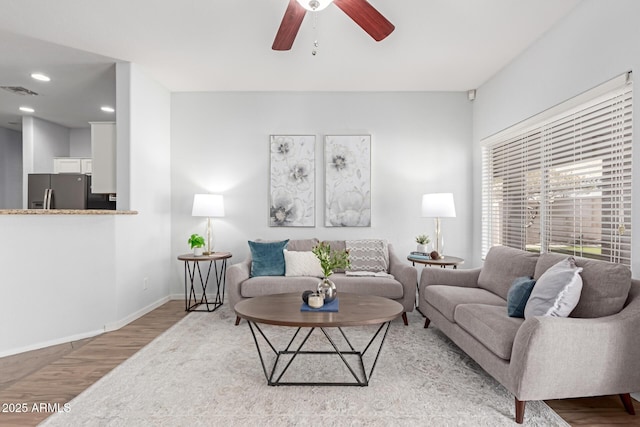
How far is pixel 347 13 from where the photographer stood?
217 cm

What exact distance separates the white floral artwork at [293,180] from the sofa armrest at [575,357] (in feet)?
10.2

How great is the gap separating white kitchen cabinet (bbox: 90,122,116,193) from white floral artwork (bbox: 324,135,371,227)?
2534mm

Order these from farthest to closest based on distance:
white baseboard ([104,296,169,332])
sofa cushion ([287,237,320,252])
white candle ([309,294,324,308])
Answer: sofa cushion ([287,237,320,252]) → white baseboard ([104,296,169,332]) → white candle ([309,294,324,308])

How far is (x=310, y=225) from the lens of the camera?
4695 millimetres

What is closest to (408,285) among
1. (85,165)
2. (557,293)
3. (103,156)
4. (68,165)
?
(557,293)

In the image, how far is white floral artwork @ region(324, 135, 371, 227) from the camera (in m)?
4.66

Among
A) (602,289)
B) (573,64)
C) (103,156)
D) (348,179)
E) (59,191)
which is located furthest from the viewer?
(59,191)

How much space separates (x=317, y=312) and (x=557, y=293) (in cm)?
153

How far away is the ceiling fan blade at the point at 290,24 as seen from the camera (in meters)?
2.12

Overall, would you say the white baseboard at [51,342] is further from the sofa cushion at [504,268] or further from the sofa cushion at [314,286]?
the sofa cushion at [504,268]

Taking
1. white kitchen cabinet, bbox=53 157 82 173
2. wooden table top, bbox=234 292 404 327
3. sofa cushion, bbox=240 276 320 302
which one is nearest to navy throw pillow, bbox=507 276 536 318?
wooden table top, bbox=234 292 404 327

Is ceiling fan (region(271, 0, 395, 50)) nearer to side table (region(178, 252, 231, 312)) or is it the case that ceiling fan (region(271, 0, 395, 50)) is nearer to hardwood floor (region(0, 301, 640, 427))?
hardwood floor (region(0, 301, 640, 427))

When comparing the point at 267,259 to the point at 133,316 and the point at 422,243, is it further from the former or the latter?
the point at 422,243

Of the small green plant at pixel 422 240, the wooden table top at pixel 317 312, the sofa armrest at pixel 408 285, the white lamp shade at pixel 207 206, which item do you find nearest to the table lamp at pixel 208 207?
the white lamp shade at pixel 207 206
